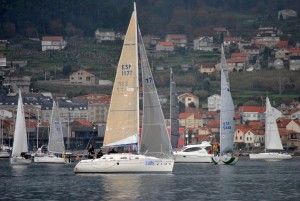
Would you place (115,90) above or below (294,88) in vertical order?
below

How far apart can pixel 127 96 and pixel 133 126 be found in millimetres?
1525

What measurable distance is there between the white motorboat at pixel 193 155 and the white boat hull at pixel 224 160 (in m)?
5.13

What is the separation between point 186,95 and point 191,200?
13756 centimetres

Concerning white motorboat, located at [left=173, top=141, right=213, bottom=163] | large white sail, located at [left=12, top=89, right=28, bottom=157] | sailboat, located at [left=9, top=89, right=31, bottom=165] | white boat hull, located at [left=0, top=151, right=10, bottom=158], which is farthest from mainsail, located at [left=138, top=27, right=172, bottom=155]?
white boat hull, located at [left=0, top=151, right=10, bottom=158]

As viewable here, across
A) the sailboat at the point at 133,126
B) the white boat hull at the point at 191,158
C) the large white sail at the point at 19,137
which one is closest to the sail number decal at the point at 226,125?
the white boat hull at the point at 191,158

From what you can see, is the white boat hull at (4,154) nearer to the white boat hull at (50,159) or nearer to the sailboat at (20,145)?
the white boat hull at (50,159)

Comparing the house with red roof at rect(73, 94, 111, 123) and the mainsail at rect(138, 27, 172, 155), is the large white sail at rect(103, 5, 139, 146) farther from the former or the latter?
the house with red roof at rect(73, 94, 111, 123)

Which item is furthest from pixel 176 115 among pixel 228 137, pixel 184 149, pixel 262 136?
pixel 262 136

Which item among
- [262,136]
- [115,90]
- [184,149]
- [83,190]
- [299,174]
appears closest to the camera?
[83,190]

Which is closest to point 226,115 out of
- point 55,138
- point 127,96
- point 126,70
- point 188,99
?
point 55,138

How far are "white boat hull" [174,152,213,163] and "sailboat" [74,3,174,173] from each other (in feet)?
87.8

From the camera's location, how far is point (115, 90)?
5584cm

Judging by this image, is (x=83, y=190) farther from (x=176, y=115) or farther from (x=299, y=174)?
(x=176, y=115)

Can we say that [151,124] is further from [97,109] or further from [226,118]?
[97,109]
